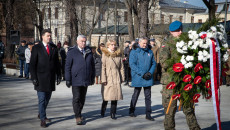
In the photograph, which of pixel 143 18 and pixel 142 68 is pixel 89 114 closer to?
pixel 142 68

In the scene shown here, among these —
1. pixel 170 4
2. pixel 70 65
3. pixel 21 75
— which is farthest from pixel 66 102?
pixel 170 4

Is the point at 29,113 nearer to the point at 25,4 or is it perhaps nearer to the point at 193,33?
the point at 193,33

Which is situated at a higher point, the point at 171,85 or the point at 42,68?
the point at 42,68

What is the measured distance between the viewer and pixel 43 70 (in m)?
7.88

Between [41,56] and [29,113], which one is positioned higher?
[41,56]

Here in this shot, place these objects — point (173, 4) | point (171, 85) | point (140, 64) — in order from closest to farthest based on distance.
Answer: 1. point (171, 85)
2. point (140, 64)
3. point (173, 4)

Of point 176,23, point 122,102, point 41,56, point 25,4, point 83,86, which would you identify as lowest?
point 122,102

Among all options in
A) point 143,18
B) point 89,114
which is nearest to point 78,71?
point 89,114

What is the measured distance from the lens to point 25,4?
116 ft

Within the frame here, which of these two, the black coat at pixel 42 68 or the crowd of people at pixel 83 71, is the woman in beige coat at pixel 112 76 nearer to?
the crowd of people at pixel 83 71

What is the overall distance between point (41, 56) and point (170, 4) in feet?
230

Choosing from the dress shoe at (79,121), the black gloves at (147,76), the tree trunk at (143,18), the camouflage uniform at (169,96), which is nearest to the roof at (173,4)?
the tree trunk at (143,18)

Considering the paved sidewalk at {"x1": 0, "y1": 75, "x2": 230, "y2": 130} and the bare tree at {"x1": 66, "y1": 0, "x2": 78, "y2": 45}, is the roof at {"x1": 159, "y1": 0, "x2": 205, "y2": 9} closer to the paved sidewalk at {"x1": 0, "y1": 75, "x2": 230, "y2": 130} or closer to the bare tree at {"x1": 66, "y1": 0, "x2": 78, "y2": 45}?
the bare tree at {"x1": 66, "y1": 0, "x2": 78, "y2": 45}

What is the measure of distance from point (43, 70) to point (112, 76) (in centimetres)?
168
